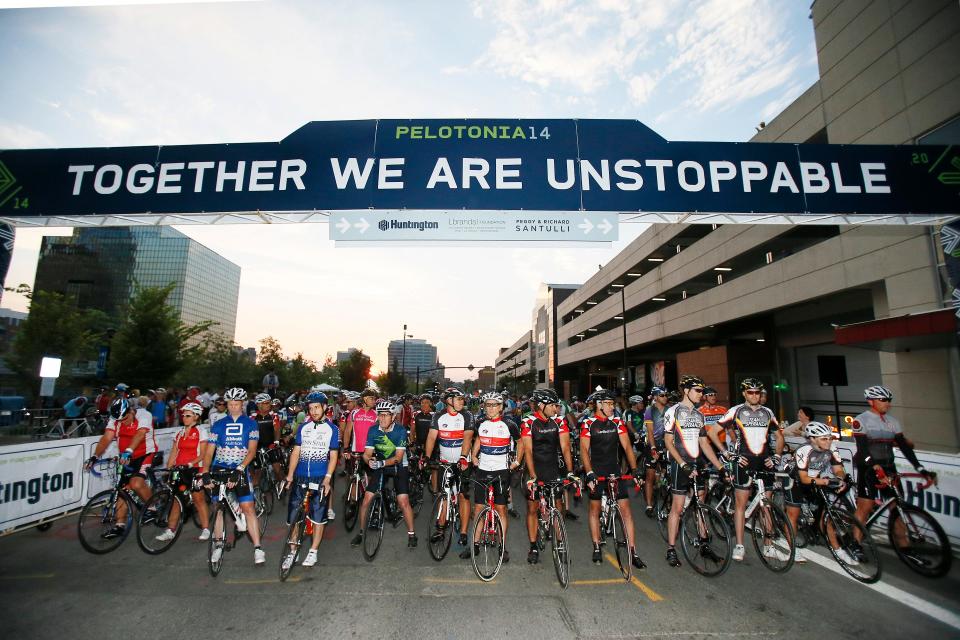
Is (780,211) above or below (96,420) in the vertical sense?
above

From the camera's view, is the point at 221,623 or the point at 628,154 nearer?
the point at 221,623

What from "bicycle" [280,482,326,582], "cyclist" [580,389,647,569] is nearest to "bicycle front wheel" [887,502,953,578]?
"cyclist" [580,389,647,569]

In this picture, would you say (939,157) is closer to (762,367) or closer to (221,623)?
(221,623)

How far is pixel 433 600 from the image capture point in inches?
183

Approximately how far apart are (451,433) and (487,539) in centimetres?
191

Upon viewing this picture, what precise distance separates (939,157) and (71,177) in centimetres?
1631

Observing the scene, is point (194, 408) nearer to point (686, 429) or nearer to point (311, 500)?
point (311, 500)

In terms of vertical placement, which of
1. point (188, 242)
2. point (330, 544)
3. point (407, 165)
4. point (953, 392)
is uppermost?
point (188, 242)

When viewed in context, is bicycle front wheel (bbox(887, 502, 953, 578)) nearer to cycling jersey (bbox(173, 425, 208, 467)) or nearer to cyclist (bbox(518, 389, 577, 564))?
cyclist (bbox(518, 389, 577, 564))

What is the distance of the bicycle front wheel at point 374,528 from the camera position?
19.5 feet

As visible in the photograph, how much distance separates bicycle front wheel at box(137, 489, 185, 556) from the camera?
6.04 m

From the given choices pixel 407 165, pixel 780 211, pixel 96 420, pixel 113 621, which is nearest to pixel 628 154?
pixel 780 211

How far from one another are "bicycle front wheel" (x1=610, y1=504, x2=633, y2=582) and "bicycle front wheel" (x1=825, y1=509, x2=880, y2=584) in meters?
2.72

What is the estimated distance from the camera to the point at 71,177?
7.75 meters
